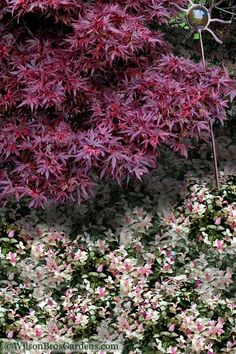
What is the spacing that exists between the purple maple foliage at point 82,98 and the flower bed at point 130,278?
16.4 inches

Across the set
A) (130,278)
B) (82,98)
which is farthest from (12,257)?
(82,98)

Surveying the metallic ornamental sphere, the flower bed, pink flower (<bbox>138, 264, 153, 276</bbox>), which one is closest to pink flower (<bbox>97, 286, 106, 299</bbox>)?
the flower bed

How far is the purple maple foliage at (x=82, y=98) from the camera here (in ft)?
8.07

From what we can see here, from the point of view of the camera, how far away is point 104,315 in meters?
2.71

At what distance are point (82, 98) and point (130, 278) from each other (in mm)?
861

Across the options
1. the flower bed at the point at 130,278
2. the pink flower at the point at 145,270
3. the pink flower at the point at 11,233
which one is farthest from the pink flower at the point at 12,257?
the pink flower at the point at 145,270

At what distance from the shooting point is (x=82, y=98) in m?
2.63

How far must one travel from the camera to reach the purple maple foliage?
2.46m

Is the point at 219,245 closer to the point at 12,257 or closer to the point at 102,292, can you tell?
the point at 102,292

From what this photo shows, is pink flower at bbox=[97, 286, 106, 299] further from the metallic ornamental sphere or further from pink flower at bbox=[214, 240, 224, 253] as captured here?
the metallic ornamental sphere

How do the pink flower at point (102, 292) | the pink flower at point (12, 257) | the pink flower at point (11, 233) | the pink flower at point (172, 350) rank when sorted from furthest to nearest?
1. the pink flower at point (11, 233)
2. the pink flower at point (12, 257)
3. the pink flower at point (102, 292)
4. the pink flower at point (172, 350)

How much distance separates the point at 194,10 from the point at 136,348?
5.42 ft

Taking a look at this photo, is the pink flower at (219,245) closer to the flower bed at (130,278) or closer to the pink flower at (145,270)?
the flower bed at (130,278)

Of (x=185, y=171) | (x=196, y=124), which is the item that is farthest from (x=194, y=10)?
(x=185, y=171)
